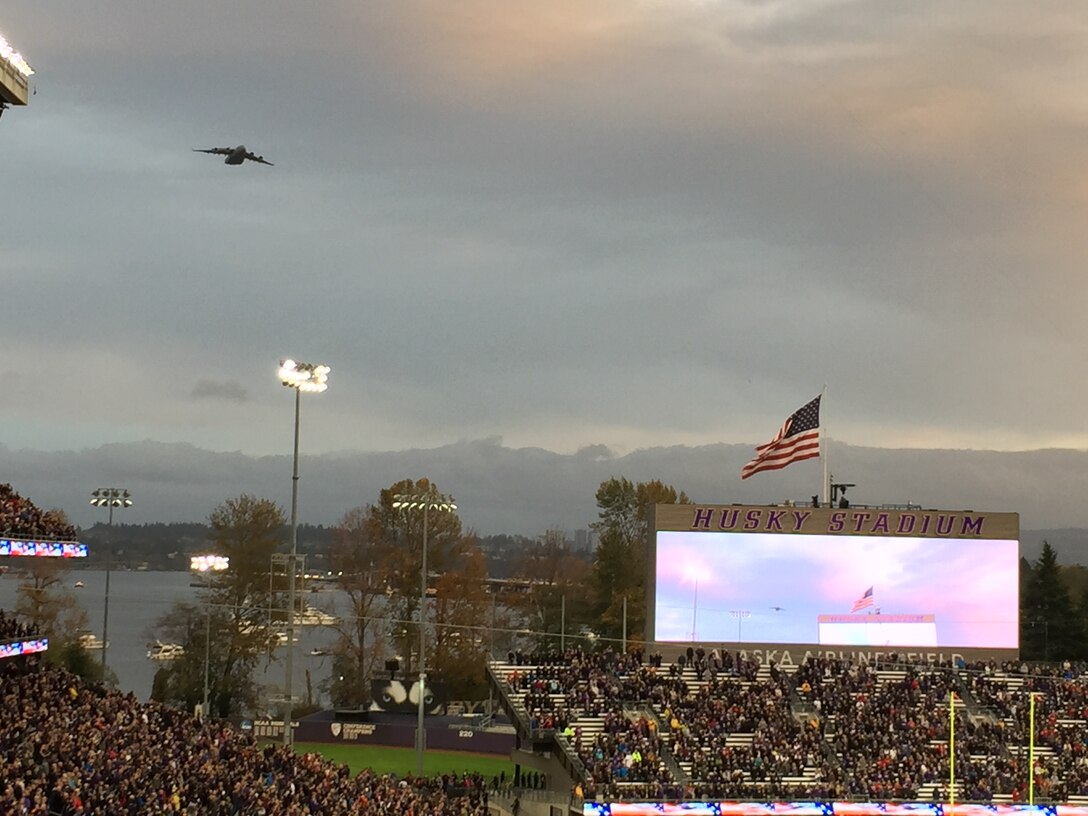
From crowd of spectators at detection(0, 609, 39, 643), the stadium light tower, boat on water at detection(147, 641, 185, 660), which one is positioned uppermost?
the stadium light tower

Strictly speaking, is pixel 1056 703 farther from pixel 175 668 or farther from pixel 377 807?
pixel 175 668

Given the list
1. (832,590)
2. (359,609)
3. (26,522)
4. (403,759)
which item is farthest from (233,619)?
(26,522)

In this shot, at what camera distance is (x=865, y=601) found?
53.4 metres

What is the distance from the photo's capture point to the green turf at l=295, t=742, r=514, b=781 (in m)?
59.3

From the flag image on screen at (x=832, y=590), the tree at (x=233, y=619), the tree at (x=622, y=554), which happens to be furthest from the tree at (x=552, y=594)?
the flag image on screen at (x=832, y=590)

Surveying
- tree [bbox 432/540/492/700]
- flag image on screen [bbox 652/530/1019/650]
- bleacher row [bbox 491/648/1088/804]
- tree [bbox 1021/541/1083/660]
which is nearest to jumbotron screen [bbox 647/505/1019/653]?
flag image on screen [bbox 652/530/1019/650]

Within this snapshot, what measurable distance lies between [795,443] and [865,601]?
22.6 feet

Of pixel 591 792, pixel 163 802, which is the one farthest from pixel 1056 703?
pixel 163 802

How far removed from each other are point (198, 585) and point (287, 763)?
4313 cm

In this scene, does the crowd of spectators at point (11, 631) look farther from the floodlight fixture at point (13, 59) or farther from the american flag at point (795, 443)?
the american flag at point (795, 443)

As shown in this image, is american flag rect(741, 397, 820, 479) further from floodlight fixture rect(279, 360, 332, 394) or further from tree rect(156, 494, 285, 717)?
tree rect(156, 494, 285, 717)

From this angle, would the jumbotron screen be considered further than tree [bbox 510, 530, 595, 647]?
No

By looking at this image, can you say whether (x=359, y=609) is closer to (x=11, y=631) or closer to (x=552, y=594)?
(x=552, y=594)

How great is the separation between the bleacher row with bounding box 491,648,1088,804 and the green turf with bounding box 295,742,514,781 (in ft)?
29.4
